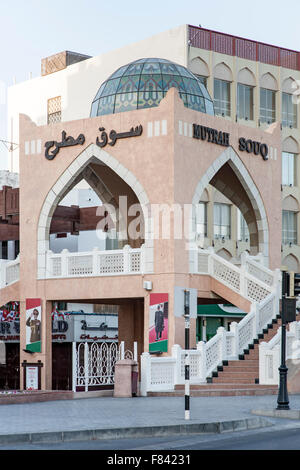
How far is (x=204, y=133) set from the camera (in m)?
31.7

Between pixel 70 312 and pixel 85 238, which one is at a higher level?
pixel 85 238

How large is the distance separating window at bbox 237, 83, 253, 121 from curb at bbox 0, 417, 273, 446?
38.5m

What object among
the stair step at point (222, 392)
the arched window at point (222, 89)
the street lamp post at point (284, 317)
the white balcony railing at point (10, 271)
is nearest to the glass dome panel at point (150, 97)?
the white balcony railing at point (10, 271)

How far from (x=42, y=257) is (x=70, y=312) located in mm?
14902

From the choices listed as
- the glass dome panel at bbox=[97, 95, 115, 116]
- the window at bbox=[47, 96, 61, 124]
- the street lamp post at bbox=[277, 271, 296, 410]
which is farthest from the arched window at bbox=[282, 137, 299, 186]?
the street lamp post at bbox=[277, 271, 296, 410]

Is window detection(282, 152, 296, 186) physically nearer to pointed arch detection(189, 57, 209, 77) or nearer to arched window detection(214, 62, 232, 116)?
arched window detection(214, 62, 232, 116)

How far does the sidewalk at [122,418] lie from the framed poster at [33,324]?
9.61 metres

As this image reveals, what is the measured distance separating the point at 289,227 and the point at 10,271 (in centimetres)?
2595

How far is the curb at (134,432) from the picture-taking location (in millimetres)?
14289

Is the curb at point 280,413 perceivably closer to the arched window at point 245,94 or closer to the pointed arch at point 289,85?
the arched window at point 245,94

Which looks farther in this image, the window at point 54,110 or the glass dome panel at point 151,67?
the window at point 54,110

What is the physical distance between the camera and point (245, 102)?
54406mm
